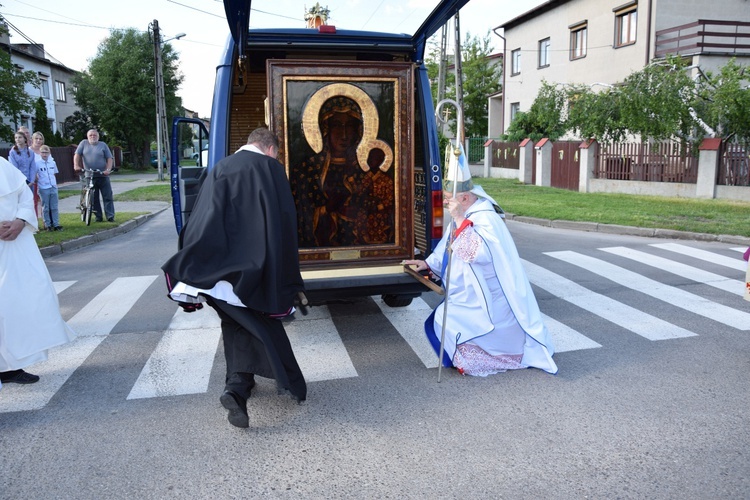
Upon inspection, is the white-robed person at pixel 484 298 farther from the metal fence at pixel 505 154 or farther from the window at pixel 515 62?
the window at pixel 515 62

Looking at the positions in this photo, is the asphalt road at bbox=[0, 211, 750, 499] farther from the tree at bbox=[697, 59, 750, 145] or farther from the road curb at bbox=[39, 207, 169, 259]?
the tree at bbox=[697, 59, 750, 145]

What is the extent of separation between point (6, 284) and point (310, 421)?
2.46 m

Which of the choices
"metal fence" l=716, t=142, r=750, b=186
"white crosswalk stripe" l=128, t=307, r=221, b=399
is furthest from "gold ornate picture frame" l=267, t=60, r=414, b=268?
"metal fence" l=716, t=142, r=750, b=186

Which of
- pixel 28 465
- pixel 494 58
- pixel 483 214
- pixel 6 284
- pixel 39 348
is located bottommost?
pixel 28 465

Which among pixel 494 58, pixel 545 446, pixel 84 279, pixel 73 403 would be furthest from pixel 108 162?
pixel 494 58

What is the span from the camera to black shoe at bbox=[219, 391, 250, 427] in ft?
13.0

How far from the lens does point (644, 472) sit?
3.41 meters

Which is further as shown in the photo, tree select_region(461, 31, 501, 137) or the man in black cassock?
tree select_region(461, 31, 501, 137)

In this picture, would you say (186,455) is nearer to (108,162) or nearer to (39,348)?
(39,348)

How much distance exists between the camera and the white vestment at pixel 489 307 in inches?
190

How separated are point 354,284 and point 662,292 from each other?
13.2 feet

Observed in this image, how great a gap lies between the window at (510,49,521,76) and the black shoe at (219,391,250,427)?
34183mm

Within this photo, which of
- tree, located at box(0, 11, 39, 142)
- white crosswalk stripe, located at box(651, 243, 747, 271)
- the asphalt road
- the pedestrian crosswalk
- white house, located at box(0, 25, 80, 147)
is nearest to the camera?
the asphalt road

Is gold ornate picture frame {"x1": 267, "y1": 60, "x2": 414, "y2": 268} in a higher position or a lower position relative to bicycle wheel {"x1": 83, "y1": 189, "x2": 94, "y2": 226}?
higher
